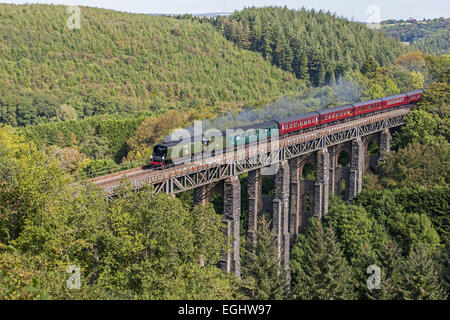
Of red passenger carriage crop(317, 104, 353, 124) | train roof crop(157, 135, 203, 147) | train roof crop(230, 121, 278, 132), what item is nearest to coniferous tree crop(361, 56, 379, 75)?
red passenger carriage crop(317, 104, 353, 124)

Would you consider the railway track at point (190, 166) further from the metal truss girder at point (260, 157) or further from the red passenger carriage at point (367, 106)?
the red passenger carriage at point (367, 106)

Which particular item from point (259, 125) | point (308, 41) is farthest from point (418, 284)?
point (308, 41)

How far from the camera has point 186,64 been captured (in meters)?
147

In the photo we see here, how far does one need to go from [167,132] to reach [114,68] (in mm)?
58389

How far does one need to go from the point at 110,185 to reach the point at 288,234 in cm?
2563

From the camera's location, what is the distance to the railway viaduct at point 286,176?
4847 centimetres

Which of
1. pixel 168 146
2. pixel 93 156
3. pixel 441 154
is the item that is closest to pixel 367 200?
pixel 441 154

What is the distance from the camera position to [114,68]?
142 m

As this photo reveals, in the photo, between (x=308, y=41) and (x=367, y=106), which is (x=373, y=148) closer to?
(x=367, y=106)

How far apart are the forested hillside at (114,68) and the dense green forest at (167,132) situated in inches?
19.6

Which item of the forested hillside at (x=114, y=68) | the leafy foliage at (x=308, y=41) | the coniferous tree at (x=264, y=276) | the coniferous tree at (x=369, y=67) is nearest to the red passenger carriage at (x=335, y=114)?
the coniferous tree at (x=264, y=276)

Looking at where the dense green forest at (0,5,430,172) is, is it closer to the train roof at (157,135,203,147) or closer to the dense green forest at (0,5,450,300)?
the dense green forest at (0,5,450,300)
